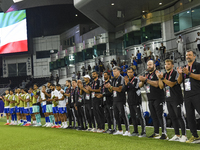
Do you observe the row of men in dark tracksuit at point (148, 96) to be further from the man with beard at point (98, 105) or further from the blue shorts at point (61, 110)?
the blue shorts at point (61, 110)

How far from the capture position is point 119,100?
872 cm

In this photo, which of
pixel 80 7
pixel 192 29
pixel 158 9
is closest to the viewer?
pixel 192 29

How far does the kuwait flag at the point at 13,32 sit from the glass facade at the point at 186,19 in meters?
26.8

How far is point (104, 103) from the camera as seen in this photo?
9.66m

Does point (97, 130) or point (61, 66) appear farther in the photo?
point (61, 66)

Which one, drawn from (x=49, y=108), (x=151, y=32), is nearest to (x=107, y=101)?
(x=49, y=108)

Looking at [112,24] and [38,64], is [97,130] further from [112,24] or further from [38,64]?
[38,64]

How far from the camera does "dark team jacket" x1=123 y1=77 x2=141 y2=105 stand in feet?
27.3

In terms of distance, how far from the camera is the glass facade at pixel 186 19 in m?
19.5

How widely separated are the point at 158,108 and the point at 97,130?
3114 mm

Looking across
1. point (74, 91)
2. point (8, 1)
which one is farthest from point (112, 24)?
point (74, 91)

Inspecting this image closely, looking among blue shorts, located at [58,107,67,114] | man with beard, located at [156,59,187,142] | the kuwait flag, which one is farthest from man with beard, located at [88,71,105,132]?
the kuwait flag

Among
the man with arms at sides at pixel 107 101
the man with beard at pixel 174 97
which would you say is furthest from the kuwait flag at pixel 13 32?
the man with beard at pixel 174 97

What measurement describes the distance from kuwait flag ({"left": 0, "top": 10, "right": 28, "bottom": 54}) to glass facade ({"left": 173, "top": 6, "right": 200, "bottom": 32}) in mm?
26828
